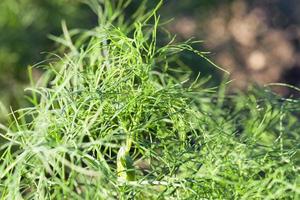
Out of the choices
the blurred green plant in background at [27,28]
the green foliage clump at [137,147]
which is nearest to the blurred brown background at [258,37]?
the blurred green plant in background at [27,28]

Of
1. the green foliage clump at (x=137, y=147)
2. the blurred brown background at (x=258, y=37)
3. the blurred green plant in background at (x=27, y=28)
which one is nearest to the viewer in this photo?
the green foliage clump at (x=137, y=147)

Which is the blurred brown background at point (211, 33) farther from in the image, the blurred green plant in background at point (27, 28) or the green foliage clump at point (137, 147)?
the green foliage clump at point (137, 147)

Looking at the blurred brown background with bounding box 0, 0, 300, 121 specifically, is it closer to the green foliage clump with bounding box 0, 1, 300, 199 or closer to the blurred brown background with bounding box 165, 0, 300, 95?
the blurred brown background with bounding box 165, 0, 300, 95

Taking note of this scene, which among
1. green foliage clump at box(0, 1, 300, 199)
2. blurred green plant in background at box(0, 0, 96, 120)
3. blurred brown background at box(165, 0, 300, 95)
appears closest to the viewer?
green foliage clump at box(0, 1, 300, 199)

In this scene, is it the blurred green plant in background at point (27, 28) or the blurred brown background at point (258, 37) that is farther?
the blurred brown background at point (258, 37)

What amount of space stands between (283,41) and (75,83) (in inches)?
103

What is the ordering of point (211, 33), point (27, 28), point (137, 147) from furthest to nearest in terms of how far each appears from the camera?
point (211, 33) < point (27, 28) < point (137, 147)

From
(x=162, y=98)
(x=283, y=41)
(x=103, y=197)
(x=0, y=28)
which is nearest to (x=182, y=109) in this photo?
(x=162, y=98)

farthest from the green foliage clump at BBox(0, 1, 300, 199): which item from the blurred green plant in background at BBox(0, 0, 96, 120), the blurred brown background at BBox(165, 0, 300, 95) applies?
the blurred brown background at BBox(165, 0, 300, 95)

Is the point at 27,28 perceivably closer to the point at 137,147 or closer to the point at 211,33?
the point at 211,33

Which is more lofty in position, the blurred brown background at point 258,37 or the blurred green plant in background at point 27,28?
the blurred green plant in background at point 27,28

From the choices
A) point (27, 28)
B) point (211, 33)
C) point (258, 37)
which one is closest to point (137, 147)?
point (27, 28)

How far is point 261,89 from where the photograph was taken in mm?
796

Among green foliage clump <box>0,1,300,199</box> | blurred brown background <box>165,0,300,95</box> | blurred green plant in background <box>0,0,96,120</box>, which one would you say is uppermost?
green foliage clump <box>0,1,300,199</box>
